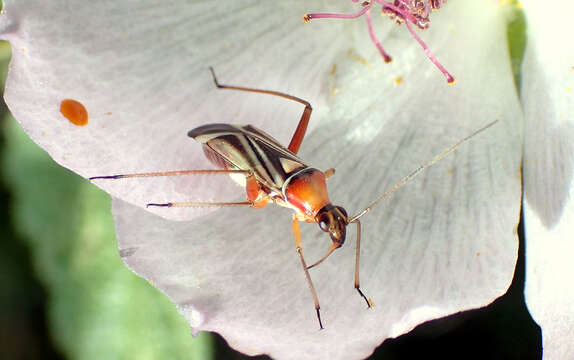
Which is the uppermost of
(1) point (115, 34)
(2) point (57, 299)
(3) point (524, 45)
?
(1) point (115, 34)

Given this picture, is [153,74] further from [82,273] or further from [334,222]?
[82,273]

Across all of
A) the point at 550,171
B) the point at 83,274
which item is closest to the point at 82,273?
the point at 83,274

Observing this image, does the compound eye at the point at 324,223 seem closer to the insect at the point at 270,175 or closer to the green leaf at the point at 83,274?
the insect at the point at 270,175

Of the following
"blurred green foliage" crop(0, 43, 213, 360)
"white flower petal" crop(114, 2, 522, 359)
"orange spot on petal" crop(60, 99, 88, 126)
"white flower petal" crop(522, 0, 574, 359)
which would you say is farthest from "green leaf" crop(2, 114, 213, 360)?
"white flower petal" crop(522, 0, 574, 359)

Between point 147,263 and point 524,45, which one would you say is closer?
point 147,263

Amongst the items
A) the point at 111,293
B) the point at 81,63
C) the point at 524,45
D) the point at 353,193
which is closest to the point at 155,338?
the point at 111,293

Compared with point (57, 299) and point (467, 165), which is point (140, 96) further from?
point (57, 299)

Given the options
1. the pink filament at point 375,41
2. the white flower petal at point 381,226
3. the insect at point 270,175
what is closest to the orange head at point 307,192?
the insect at point 270,175
